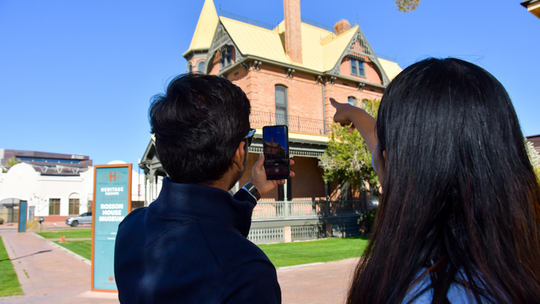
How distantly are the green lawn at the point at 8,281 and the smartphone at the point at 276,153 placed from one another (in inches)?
322

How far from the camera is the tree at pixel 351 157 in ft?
55.3

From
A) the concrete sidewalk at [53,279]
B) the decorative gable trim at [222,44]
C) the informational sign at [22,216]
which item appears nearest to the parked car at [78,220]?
the informational sign at [22,216]

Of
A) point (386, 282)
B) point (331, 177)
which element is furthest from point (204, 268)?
point (331, 177)

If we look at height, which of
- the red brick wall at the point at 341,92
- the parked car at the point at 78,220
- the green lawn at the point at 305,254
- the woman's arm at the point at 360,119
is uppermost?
the red brick wall at the point at 341,92

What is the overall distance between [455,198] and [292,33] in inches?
832

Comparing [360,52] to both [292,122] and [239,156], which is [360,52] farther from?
[239,156]

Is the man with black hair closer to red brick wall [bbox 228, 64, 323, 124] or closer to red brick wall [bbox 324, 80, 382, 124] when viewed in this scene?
red brick wall [bbox 228, 64, 323, 124]

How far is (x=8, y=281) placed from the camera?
9.16m

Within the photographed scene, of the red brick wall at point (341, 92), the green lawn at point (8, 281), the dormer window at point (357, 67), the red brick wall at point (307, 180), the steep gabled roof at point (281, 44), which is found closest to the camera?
the green lawn at point (8, 281)

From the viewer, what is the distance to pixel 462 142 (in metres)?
0.93

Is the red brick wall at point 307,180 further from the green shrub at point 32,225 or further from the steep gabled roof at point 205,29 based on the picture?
the green shrub at point 32,225

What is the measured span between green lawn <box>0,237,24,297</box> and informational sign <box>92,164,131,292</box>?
1902 mm

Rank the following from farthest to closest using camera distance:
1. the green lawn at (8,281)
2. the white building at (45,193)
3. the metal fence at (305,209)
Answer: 1. the white building at (45,193)
2. the metal fence at (305,209)
3. the green lawn at (8,281)

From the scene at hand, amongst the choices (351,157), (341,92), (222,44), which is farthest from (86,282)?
(341,92)
